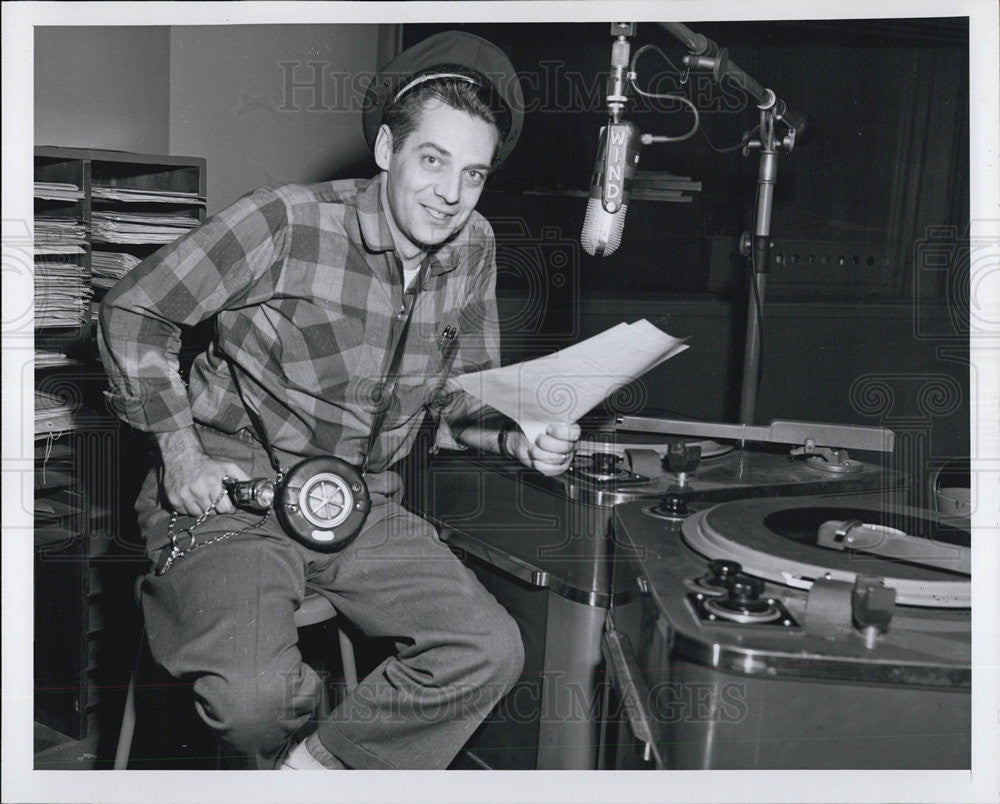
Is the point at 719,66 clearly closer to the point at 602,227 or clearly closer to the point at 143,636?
the point at 602,227

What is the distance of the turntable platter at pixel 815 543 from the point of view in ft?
2.87

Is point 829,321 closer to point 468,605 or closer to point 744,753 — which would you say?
point 468,605

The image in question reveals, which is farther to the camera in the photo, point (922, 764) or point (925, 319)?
point (925, 319)

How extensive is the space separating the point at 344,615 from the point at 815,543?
32.8 inches

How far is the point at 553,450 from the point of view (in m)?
1.40

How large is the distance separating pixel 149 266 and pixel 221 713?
686 millimetres

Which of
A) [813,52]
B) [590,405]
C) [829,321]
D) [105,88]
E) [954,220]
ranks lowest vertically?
[590,405]

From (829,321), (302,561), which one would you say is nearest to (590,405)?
(302,561)

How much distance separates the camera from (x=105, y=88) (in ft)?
6.77

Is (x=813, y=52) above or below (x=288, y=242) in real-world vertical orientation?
above

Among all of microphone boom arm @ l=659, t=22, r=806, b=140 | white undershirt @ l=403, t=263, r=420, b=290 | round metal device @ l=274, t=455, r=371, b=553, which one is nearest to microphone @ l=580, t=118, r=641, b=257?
microphone boom arm @ l=659, t=22, r=806, b=140

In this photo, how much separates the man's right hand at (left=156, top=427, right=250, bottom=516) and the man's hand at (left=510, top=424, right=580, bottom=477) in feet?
1.49

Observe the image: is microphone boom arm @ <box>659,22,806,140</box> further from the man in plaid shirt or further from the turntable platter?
the turntable platter

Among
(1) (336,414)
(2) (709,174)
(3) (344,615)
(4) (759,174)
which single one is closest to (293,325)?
(1) (336,414)
